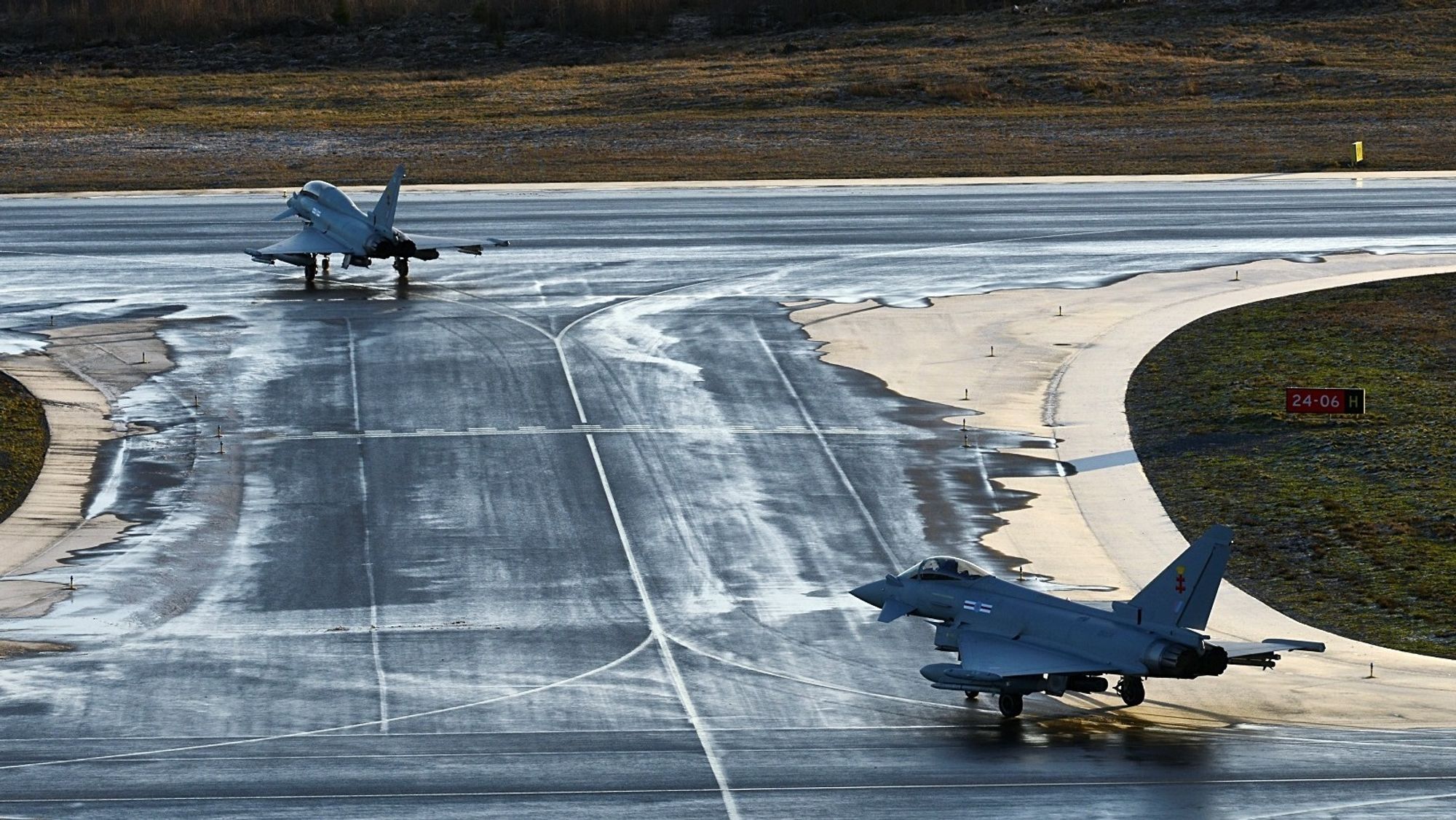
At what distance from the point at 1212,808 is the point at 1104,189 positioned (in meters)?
58.8

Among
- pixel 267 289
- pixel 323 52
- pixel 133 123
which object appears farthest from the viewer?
pixel 323 52

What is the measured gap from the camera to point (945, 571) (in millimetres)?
28641

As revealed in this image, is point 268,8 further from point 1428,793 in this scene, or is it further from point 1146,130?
point 1428,793

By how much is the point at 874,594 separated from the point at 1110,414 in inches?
710

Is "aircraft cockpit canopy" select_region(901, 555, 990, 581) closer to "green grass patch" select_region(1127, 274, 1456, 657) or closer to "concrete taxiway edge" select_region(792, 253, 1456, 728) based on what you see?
"concrete taxiway edge" select_region(792, 253, 1456, 728)

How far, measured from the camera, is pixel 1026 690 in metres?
26.6

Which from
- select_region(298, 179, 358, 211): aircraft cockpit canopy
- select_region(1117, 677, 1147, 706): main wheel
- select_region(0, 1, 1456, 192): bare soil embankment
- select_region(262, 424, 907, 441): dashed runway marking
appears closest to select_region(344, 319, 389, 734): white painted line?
select_region(262, 424, 907, 441): dashed runway marking

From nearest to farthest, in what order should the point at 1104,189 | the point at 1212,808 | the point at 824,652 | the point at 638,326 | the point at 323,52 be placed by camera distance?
the point at 1212,808 → the point at 824,652 → the point at 638,326 → the point at 1104,189 → the point at 323,52

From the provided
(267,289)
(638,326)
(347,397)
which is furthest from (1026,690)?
(267,289)

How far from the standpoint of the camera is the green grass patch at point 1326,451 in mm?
33250

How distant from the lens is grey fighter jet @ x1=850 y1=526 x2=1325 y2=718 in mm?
25703

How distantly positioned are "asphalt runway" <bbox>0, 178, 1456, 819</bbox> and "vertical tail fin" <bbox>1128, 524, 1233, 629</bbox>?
1.73 m

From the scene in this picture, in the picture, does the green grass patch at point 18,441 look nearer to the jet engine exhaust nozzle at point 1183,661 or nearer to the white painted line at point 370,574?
the white painted line at point 370,574

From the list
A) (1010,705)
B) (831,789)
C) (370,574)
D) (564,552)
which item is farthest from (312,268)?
(831,789)
